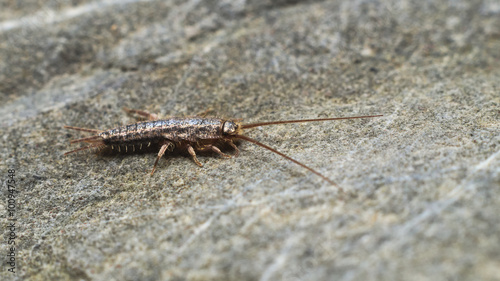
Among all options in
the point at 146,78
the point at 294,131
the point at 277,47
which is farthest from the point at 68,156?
the point at 277,47

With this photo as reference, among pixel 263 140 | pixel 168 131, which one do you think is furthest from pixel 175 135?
pixel 263 140

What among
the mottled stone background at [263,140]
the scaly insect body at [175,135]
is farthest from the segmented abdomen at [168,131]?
the mottled stone background at [263,140]

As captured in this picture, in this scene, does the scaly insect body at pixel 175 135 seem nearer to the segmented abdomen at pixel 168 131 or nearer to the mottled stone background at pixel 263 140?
the segmented abdomen at pixel 168 131

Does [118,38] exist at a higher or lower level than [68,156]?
higher

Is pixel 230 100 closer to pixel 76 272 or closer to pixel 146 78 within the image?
pixel 146 78

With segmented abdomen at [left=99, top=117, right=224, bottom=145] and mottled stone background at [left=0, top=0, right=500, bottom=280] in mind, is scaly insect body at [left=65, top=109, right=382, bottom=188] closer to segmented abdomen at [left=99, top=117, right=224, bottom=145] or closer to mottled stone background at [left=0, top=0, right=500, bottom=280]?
segmented abdomen at [left=99, top=117, right=224, bottom=145]

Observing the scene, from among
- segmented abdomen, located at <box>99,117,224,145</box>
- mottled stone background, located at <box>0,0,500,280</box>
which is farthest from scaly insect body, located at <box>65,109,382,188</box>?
mottled stone background, located at <box>0,0,500,280</box>
